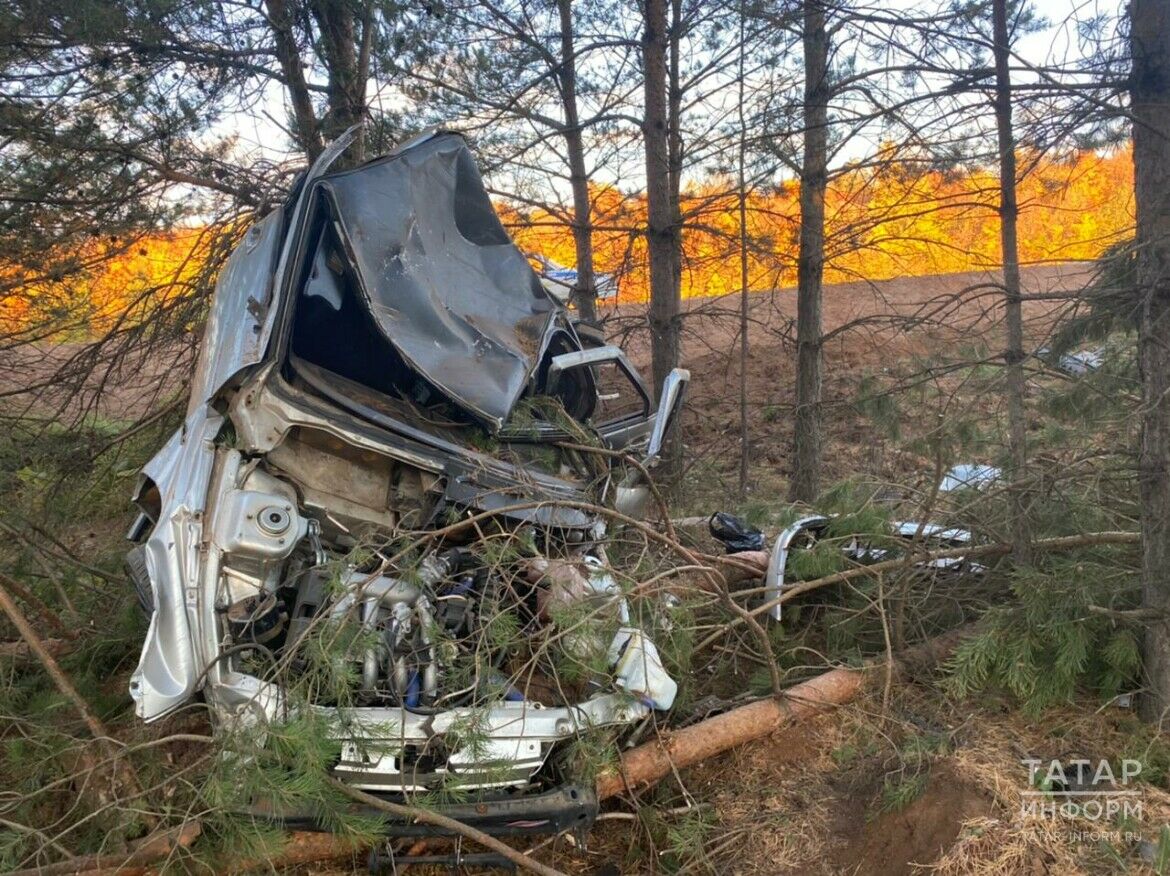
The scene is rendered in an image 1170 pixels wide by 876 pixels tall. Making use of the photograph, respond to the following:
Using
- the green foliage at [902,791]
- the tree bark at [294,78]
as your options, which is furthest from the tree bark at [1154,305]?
the tree bark at [294,78]

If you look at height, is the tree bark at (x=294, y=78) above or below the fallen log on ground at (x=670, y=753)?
above

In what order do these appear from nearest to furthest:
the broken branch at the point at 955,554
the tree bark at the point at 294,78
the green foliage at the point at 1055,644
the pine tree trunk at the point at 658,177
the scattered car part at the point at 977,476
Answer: the green foliage at the point at 1055,644
the broken branch at the point at 955,554
the scattered car part at the point at 977,476
the tree bark at the point at 294,78
the pine tree trunk at the point at 658,177

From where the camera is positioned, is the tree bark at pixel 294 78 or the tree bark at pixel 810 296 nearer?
the tree bark at pixel 294 78

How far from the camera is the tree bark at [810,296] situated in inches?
299

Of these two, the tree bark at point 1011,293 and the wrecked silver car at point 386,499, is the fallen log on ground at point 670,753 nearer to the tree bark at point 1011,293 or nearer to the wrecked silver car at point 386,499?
the wrecked silver car at point 386,499

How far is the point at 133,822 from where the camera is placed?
10.0 feet

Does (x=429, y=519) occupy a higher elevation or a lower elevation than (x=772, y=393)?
lower

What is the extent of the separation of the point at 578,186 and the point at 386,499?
259 inches

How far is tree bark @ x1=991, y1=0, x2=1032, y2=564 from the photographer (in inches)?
164

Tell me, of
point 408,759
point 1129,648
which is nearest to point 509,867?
point 408,759

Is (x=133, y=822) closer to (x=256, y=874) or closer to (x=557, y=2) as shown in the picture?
Result: (x=256, y=874)

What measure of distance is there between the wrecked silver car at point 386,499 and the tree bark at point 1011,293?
6.27 feet

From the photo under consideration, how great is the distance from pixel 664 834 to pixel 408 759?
45.1 inches

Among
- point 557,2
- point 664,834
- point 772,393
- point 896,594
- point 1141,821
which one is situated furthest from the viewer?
point 772,393
